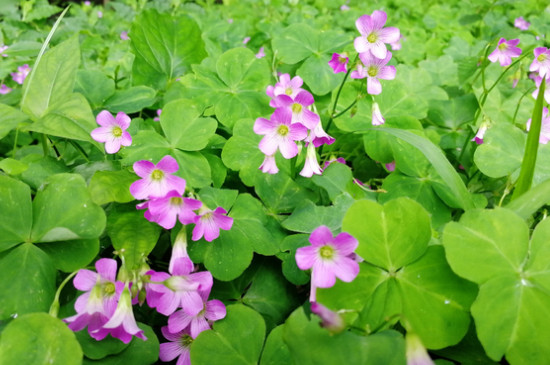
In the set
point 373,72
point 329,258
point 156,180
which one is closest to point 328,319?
point 329,258

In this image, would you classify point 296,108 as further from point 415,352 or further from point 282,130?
point 415,352

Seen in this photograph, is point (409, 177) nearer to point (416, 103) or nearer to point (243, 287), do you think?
point (416, 103)

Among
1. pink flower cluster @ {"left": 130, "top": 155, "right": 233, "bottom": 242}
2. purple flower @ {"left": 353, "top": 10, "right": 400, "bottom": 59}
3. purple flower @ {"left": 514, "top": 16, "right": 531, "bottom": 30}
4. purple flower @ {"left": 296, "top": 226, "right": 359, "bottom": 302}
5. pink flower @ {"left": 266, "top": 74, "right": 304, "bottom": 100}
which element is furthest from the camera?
purple flower @ {"left": 514, "top": 16, "right": 531, "bottom": 30}

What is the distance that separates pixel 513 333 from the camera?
769 millimetres

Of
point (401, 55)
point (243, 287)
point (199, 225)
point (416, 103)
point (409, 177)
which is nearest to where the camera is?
point (199, 225)

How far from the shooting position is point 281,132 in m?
1.09

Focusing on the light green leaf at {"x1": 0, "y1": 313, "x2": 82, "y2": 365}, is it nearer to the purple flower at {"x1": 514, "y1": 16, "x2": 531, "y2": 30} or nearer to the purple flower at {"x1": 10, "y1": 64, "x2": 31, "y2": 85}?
the purple flower at {"x1": 10, "y1": 64, "x2": 31, "y2": 85}

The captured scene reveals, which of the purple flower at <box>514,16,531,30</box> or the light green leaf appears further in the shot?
the purple flower at <box>514,16,531,30</box>

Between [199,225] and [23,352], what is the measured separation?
43cm

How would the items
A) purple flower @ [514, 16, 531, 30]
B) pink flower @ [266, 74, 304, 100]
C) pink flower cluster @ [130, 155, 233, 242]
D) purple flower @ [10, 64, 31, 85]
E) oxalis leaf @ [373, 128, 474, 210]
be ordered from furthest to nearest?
purple flower @ [514, 16, 531, 30] → purple flower @ [10, 64, 31, 85] → pink flower @ [266, 74, 304, 100] → oxalis leaf @ [373, 128, 474, 210] → pink flower cluster @ [130, 155, 233, 242]

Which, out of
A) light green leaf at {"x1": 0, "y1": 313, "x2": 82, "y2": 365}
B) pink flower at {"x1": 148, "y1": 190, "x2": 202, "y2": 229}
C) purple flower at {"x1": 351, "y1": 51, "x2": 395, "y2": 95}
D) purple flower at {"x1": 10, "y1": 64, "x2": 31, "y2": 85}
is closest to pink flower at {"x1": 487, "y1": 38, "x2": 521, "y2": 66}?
purple flower at {"x1": 351, "y1": 51, "x2": 395, "y2": 95}

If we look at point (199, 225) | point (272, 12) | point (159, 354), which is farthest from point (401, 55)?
point (159, 354)

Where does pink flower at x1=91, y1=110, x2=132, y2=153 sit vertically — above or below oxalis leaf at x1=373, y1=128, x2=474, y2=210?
below

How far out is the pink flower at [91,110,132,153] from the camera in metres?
1.14
